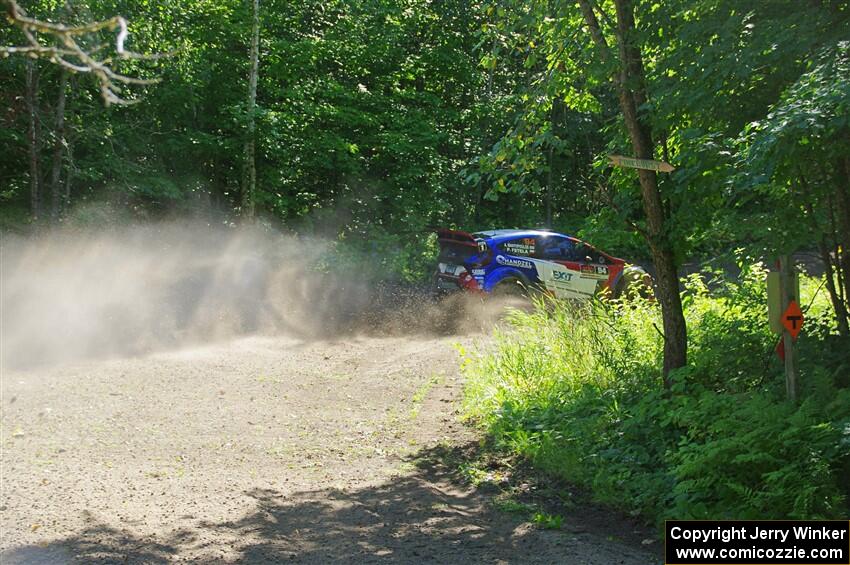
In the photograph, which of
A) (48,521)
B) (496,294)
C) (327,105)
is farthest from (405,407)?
(327,105)

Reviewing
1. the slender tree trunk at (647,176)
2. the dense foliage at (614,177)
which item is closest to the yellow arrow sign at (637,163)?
the dense foliage at (614,177)

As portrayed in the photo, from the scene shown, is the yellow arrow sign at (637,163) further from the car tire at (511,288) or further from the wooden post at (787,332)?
the car tire at (511,288)

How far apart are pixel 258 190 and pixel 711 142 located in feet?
51.7

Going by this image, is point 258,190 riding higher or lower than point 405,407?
higher

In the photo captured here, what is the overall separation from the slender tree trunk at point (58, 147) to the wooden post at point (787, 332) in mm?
14415

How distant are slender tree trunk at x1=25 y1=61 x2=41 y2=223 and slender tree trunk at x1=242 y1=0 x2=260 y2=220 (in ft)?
16.2

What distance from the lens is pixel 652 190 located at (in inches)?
348

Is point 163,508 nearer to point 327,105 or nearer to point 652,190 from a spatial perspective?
point 652,190

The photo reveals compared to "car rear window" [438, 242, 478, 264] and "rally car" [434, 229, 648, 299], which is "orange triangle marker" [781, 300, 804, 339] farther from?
"car rear window" [438, 242, 478, 264]

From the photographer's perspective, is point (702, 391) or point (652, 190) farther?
point (652, 190)

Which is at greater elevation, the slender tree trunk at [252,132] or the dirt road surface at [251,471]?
the slender tree trunk at [252,132]

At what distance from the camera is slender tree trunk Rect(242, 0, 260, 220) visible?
66.7 ft

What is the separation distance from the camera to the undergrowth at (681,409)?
595 cm

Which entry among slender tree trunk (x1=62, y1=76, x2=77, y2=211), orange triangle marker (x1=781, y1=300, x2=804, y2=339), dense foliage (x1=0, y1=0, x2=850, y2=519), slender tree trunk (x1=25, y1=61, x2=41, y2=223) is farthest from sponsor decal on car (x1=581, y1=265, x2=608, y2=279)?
slender tree trunk (x1=25, y1=61, x2=41, y2=223)
